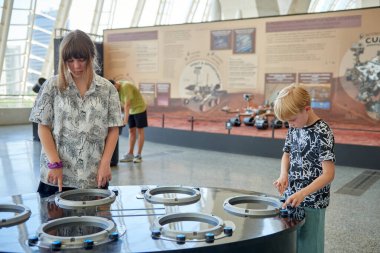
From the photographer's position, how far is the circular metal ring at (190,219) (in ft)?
4.35

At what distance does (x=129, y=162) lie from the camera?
6.39 meters

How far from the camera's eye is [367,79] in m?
7.10

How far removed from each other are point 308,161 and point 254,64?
21.5 ft

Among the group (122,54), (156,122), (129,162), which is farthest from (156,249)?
(122,54)

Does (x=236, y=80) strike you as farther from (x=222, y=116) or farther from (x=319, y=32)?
(x=319, y=32)

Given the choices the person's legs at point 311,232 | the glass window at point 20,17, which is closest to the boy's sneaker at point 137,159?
the person's legs at point 311,232

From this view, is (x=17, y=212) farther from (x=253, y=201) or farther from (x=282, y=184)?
(x=282, y=184)

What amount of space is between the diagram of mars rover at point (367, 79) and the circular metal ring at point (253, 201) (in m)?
5.95

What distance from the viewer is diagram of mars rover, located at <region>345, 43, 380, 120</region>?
7.01m

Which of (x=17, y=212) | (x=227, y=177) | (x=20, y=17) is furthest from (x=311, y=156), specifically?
(x=20, y=17)

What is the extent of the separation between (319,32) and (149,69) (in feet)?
13.3

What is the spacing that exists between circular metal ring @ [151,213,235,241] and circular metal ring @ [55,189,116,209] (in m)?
0.35

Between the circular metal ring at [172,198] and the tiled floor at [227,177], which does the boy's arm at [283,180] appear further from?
the tiled floor at [227,177]

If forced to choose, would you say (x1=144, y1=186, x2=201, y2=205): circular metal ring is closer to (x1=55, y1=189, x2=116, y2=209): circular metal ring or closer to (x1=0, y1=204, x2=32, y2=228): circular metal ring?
(x1=55, y1=189, x2=116, y2=209): circular metal ring
